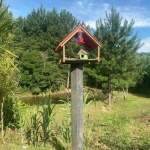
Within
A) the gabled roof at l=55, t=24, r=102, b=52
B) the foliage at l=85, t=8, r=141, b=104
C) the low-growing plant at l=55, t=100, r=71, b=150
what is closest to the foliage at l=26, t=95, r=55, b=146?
the low-growing plant at l=55, t=100, r=71, b=150

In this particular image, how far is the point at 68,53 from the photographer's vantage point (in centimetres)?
455

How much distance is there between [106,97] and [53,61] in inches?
313

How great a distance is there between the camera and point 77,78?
2822 mm

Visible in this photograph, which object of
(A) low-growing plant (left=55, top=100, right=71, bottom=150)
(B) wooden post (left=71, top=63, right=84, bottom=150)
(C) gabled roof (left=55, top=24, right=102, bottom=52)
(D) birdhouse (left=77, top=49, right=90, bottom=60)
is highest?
(C) gabled roof (left=55, top=24, right=102, bottom=52)

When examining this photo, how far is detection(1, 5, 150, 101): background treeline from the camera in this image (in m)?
10.3

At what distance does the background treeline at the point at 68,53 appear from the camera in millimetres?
10273

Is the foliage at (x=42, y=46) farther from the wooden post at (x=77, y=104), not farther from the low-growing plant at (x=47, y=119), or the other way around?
the wooden post at (x=77, y=104)

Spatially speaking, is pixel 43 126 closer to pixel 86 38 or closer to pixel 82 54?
pixel 82 54

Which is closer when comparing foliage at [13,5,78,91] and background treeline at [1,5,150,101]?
background treeline at [1,5,150,101]

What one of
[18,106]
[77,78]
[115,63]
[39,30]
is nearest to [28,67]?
[39,30]

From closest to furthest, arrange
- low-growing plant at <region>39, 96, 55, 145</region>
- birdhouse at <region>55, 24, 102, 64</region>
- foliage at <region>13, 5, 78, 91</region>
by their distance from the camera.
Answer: birdhouse at <region>55, 24, 102, 64</region>, low-growing plant at <region>39, 96, 55, 145</region>, foliage at <region>13, 5, 78, 91</region>

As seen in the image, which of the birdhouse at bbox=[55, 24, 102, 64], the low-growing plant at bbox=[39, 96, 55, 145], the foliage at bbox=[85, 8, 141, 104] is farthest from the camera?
the foliage at bbox=[85, 8, 141, 104]

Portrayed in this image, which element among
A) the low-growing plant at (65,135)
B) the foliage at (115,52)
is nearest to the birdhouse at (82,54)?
the low-growing plant at (65,135)

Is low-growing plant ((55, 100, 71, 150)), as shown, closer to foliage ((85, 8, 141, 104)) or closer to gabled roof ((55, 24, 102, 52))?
gabled roof ((55, 24, 102, 52))
